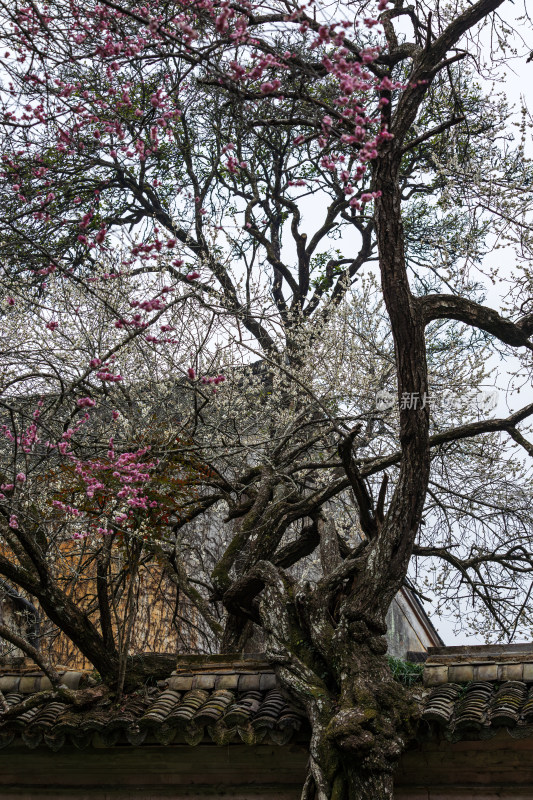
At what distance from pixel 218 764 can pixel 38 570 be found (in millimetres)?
2004

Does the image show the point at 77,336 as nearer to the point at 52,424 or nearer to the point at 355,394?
the point at 52,424

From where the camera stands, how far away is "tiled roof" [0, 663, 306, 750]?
19.6ft

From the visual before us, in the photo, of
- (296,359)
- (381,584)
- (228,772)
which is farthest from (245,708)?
(296,359)

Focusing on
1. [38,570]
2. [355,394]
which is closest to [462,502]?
[355,394]

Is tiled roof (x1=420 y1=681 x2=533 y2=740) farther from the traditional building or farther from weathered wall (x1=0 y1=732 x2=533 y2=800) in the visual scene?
weathered wall (x1=0 y1=732 x2=533 y2=800)

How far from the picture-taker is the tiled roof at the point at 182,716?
5984 millimetres

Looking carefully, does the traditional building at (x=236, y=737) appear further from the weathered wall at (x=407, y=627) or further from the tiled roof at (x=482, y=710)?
the weathered wall at (x=407, y=627)

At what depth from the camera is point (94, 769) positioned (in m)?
6.70

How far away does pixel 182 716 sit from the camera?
19.9 feet

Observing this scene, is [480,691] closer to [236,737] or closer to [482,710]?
[482,710]

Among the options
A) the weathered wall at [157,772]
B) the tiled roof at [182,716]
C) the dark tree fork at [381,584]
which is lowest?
the weathered wall at [157,772]

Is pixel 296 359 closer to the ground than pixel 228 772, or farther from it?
farther from it

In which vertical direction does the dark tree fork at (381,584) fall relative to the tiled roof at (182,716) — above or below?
above

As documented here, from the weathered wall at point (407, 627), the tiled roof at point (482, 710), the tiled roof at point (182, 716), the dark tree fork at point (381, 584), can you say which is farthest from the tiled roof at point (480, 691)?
the weathered wall at point (407, 627)
